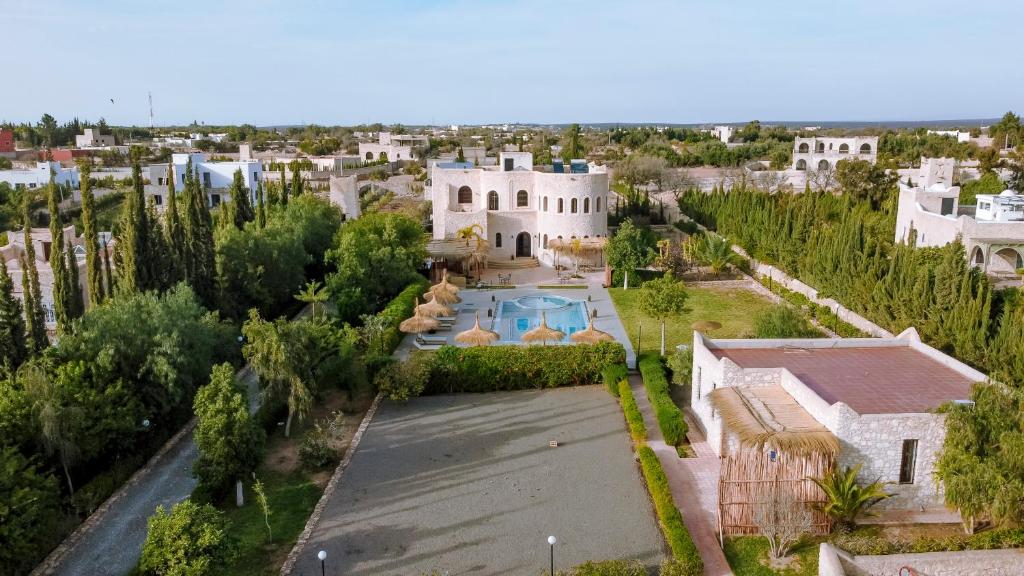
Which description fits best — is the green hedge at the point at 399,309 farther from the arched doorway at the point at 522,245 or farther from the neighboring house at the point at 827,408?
the arched doorway at the point at 522,245

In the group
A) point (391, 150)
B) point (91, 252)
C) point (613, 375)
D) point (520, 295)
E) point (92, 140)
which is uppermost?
point (92, 140)

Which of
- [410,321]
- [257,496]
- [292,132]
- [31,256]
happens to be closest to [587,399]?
[410,321]

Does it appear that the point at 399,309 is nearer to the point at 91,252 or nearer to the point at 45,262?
the point at 91,252

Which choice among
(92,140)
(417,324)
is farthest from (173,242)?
(92,140)

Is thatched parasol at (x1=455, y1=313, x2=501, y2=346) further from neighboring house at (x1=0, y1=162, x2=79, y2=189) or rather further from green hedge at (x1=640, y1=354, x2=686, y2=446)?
neighboring house at (x1=0, y1=162, x2=79, y2=189)

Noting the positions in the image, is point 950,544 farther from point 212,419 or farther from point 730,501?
point 212,419

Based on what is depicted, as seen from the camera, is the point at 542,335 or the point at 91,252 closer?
the point at 91,252
